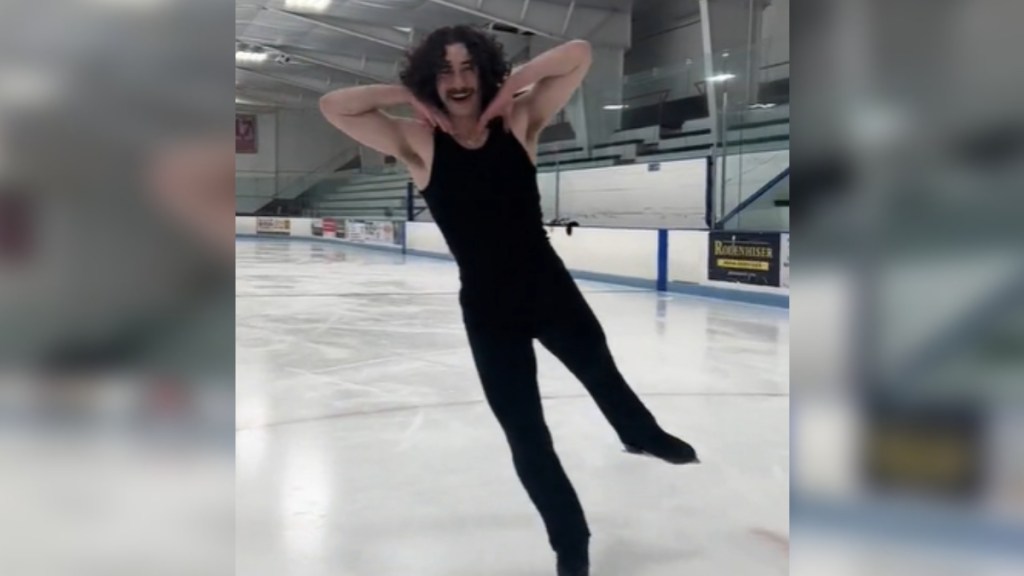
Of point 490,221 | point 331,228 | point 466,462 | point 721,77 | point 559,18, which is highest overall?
point 559,18

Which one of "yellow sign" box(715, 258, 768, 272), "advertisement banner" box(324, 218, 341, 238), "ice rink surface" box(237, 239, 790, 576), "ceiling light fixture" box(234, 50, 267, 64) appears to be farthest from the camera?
"advertisement banner" box(324, 218, 341, 238)

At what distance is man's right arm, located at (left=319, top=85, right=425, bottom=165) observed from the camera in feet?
4.27

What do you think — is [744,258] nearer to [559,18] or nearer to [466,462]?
[466,462]

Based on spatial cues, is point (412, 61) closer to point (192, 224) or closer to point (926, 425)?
point (192, 224)

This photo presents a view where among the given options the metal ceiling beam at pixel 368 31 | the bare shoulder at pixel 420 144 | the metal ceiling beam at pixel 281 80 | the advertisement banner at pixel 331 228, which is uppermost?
the metal ceiling beam at pixel 281 80

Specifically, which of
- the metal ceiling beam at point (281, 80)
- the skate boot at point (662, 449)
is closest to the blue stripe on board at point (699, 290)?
the skate boot at point (662, 449)

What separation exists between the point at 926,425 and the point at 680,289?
22.0 feet

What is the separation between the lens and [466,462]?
85.9 inches

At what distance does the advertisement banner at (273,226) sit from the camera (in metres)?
18.4

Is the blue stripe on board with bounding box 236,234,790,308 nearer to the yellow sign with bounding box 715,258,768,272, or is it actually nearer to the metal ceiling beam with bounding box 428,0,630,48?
the yellow sign with bounding box 715,258,768,272

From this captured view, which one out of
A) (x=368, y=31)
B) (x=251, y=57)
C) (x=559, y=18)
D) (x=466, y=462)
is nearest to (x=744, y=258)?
(x=466, y=462)

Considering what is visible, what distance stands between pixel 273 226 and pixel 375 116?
59.2 ft

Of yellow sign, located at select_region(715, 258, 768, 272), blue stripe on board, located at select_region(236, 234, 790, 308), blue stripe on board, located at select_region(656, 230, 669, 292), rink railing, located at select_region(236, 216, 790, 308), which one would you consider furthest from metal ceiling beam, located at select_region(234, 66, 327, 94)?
yellow sign, located at select_region(715, 258, 768, 272)

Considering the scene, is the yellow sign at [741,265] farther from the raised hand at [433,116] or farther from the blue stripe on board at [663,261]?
the raised hand at [433,116]
